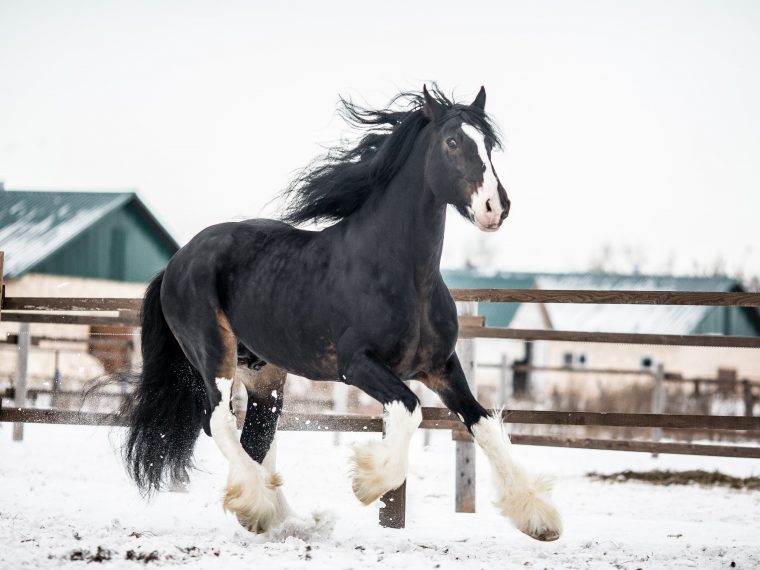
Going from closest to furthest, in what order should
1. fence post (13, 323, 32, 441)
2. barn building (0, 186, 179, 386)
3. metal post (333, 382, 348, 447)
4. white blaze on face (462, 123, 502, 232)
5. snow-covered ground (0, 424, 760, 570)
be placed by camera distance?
white blaze on face (462, 123, 502, 232) < snow-covered ground (0, 424, 760, 570) < fence post (13, 323, 32, 441) < metal post (333, 382, 348, 447) < barn building (0, 186, 179, 386)

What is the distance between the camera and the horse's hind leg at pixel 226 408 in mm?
4613

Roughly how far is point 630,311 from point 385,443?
31.1 metres

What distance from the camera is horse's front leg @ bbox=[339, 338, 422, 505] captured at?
391 centimetres

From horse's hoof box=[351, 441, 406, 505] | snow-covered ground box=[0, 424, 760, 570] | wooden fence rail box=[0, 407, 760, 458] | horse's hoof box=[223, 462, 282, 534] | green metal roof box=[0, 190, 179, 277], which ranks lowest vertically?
snow-covered ground box=[0, 424, 760, 570]

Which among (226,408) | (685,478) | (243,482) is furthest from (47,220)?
(243,482)

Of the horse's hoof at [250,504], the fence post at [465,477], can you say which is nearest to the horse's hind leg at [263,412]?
the horse's hoof at [250,504]

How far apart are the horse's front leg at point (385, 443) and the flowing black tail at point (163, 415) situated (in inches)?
67.5

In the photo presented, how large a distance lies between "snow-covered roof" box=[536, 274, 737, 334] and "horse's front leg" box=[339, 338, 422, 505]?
26879 mm

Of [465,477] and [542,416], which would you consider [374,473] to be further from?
[465,477]

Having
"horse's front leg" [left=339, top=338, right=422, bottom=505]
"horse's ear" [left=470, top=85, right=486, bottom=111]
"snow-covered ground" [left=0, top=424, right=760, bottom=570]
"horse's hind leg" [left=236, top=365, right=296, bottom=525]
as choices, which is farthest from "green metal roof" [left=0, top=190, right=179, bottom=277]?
"horse's front leg" [left=339, top=338, right=422, bottom=505]

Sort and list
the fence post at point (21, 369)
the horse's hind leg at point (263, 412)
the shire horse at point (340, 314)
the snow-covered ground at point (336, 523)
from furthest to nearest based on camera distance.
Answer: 1. the fence post at point (21, 369)
2. the horse's hind leg at point (263, 412)
3. the snow-covered ground at point (336, 523)
4. the shire horse at point (340, 314)

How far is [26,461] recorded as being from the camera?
834 centimetres

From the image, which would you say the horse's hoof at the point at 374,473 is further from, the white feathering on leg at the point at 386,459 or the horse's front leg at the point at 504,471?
the horse's front leg at the point at 504,471

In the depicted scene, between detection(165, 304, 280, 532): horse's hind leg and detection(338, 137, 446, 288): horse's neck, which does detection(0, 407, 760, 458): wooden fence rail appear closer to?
detection(165, 304, 280, 532): horse's hind leg
